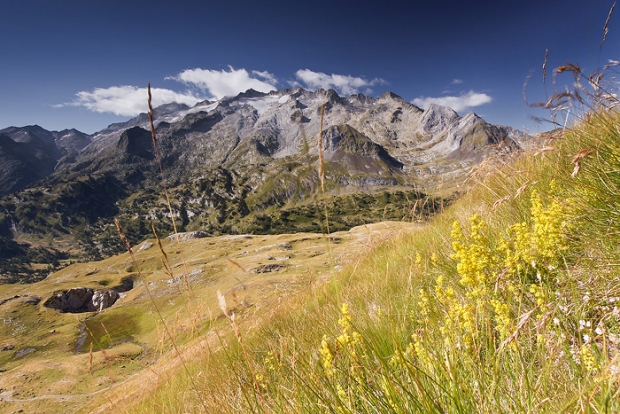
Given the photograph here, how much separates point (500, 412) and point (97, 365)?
95.2 m

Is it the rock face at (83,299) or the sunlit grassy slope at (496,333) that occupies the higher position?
the sunlit grassy slope at (496,333)

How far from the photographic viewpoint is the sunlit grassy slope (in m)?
1.56

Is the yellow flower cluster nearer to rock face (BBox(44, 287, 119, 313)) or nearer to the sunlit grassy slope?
the sunlit grassy slope

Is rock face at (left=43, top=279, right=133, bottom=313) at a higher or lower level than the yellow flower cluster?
lower

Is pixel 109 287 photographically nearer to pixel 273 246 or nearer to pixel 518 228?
pixel 273 246

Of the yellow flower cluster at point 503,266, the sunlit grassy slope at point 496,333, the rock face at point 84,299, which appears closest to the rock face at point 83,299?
the rock face at point 84,299

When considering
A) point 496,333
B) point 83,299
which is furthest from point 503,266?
point 83,299

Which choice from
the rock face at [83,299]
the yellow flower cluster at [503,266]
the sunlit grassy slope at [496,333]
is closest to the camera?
the sunlit grassy slope at [496,333]

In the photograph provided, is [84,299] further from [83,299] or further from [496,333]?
[496,333]

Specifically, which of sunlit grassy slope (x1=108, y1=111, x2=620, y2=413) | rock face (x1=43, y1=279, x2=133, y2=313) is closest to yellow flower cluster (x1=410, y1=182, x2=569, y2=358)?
sunlit grassy slope (x1=108, y1=111, x2=620, y2=413)

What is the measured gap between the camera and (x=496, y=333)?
243 cm

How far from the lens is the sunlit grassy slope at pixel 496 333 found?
1.56 meters

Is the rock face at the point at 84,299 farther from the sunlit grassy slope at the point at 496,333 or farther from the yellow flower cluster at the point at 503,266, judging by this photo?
the yellow flower cluster at the point at 503,266

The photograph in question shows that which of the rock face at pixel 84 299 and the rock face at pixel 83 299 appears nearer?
the rock face at pixel 84 299
